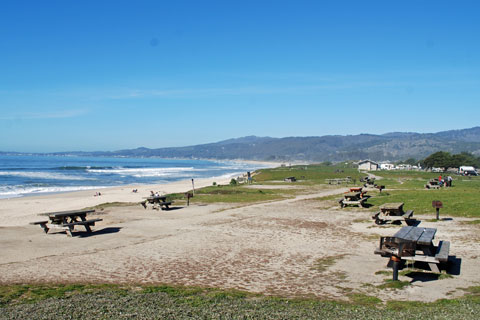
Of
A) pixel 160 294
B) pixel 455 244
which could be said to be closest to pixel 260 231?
pixel 455 244

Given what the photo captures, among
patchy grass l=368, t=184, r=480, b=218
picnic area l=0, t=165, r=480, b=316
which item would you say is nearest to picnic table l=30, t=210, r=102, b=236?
picnic area l=0, t=165, r=480, b=316

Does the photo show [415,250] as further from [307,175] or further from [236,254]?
[307,175]

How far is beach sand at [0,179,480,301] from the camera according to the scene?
8703 millimetres

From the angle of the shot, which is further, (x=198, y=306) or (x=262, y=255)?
Result: (x=262, y=255)

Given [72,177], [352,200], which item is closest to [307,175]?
[72,177]

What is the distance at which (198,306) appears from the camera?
22.9ft

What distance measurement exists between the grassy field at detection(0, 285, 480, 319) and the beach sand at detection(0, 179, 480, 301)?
623 mm

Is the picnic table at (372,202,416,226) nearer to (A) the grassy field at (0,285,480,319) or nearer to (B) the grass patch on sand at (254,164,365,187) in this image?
(A) the grassy field at (0,285,480,319)

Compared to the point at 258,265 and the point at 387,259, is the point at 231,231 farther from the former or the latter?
the point at 387,259

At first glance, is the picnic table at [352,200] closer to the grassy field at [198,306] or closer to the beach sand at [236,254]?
the beach sand at [236,254]

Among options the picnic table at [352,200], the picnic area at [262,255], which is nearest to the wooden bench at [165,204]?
the picnic area at [262,255]

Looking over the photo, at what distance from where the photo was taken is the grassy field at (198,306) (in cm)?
649

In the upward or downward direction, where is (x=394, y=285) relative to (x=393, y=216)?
downward

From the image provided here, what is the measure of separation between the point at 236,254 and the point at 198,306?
184 inches
